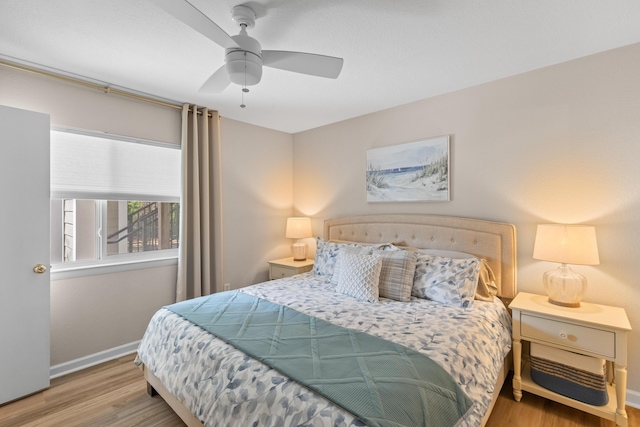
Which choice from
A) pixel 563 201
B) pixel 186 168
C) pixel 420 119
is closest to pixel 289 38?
pixel 420 119

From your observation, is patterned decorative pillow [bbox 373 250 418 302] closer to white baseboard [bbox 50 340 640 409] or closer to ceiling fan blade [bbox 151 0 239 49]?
ceiling fan blade [bbox 151 0 239 49]

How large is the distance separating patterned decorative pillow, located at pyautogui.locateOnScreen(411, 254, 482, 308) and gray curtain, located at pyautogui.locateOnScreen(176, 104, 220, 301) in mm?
2221

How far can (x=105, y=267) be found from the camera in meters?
2.71

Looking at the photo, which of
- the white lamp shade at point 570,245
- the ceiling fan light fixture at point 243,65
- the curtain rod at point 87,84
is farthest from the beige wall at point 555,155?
the curtain rod at point 87,84

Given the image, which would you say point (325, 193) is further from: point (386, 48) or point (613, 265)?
point (613, 265)

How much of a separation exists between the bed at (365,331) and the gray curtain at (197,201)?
89cm

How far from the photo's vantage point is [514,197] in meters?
2.49

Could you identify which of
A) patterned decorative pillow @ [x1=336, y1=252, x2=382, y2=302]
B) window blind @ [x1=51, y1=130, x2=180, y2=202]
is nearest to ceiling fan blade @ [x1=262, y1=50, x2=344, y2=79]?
patterned decorative pillow @ [x1=336, y1=252, x2=382, y2=302]

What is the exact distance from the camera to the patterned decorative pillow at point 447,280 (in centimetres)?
223

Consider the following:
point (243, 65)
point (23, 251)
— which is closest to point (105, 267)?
point (23, 251)

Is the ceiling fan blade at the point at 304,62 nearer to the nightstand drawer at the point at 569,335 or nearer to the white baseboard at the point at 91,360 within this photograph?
the nightstand drawer at the point at 569,335

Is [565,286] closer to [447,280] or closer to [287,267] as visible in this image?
[447,280]

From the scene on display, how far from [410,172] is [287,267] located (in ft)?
6.01

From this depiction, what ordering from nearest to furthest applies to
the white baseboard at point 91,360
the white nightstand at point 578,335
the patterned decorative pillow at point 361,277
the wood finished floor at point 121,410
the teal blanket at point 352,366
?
the teal blanket at point 352,366, the white nightstand at point 578,335, the wood finished floor at point 121,410, the patterned decorative pillow at point 361,277, the white baseboard at point 91,360
